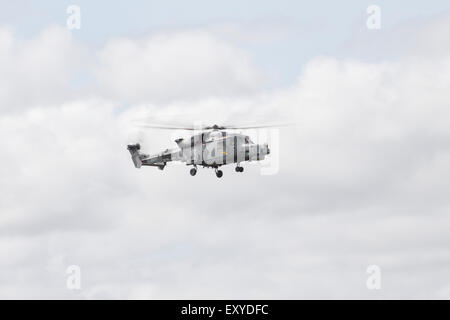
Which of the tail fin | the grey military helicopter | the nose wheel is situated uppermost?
the tail fin

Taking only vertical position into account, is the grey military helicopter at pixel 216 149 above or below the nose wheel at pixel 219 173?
above

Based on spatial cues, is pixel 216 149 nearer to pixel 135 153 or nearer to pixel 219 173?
pixel 219 173

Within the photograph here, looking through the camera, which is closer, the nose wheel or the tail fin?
the nose wheel

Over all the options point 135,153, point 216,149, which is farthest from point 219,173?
point 135,153

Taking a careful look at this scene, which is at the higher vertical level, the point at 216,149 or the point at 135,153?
the point at 135,153

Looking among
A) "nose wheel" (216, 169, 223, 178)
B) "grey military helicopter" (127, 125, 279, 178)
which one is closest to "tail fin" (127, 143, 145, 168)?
"grey military helicopter" (127, 125, 279, 178)

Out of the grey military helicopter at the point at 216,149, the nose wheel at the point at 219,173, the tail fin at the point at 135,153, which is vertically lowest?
the nose wheel at the point at 219,173

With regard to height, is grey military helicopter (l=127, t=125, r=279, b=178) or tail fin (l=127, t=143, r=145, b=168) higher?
tail fin (l=127, t=143, r=145, b=168)

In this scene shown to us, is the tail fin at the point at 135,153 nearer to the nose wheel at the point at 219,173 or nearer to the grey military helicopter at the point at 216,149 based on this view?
the grey military helicopter at the point at 216,149

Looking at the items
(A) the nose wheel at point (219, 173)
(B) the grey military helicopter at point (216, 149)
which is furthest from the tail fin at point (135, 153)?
(A) the nose wheel at point (219, 173)

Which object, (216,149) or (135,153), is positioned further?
(135,153)

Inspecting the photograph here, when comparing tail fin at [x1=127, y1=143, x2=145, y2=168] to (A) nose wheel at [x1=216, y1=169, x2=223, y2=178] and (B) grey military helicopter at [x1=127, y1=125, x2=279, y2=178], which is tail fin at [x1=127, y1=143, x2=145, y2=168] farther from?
(A) nose wheel at [x1=216, y1=169, x2=223, y2=178]

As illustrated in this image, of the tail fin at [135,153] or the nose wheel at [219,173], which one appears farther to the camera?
the tail fin at [135,153]
